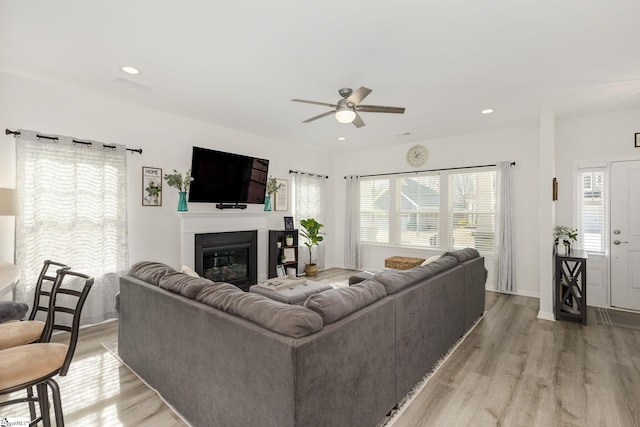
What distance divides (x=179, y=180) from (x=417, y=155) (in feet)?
14.4

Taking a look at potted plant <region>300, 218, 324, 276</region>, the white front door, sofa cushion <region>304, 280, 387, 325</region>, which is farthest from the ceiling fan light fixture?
the white front door

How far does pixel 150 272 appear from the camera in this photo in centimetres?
247

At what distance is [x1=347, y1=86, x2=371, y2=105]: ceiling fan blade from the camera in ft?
9.27

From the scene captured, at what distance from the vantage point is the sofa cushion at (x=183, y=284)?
201 cm

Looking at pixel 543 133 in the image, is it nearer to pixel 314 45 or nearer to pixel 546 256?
pixel 546 256

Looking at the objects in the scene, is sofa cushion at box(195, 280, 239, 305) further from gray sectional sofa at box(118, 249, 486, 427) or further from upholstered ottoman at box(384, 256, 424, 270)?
upholstered ottoman at box(384, 256, 424, 270)

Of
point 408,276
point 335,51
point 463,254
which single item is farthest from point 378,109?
point 463,254

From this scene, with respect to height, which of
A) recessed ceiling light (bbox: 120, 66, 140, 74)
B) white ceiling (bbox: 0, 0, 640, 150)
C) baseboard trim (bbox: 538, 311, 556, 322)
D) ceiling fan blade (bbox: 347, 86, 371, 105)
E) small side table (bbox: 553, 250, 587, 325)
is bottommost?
baseboard trim (bbox: 538, 311, 556, 322)

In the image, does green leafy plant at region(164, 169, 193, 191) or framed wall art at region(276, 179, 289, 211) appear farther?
framed wall art at region(276, 179, 289, 211)

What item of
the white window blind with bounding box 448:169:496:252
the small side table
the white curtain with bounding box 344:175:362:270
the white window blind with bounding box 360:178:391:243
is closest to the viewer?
the small side table

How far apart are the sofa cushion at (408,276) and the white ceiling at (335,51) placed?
1893 millimetres

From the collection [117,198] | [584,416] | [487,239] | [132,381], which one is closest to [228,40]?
[117,198]

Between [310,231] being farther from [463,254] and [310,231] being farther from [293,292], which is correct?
[463,254]

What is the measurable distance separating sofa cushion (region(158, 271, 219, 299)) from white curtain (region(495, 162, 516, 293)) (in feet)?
15.8
